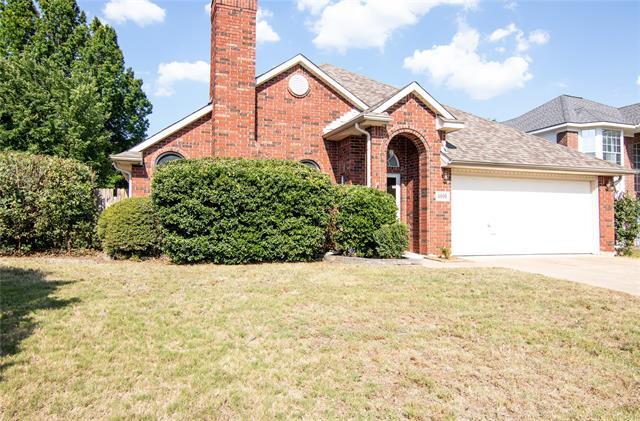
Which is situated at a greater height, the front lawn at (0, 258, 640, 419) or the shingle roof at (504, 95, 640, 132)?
the shingle roof at (504, 95, 640, 132)

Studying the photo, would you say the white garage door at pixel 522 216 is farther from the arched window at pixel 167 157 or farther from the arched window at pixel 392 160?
the arched window at pixel 167 157

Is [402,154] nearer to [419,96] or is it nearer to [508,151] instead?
[419,96]

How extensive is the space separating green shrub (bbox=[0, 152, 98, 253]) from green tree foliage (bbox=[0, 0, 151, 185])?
12880 millimetres

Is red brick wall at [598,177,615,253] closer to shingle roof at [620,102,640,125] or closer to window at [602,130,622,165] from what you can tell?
window at [602,130,622,165]

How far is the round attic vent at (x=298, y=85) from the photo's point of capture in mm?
13375

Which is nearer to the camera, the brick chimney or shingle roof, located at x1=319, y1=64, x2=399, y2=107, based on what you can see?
the brick chimney

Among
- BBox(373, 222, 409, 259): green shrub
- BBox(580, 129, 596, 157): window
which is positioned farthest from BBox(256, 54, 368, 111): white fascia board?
BBox(580, 129, 596, 157): window

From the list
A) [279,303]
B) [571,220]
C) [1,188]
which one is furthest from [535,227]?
[1,188]

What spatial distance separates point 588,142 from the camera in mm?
21688

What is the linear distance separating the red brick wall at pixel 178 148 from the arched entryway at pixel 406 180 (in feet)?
20.1

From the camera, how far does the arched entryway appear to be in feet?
44.0

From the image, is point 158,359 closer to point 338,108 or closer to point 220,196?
point 220,196

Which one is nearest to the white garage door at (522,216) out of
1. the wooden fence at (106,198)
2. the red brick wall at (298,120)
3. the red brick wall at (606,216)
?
the red brick wall at (606,216)

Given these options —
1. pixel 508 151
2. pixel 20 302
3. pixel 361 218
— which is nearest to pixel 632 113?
pixel 508 151
